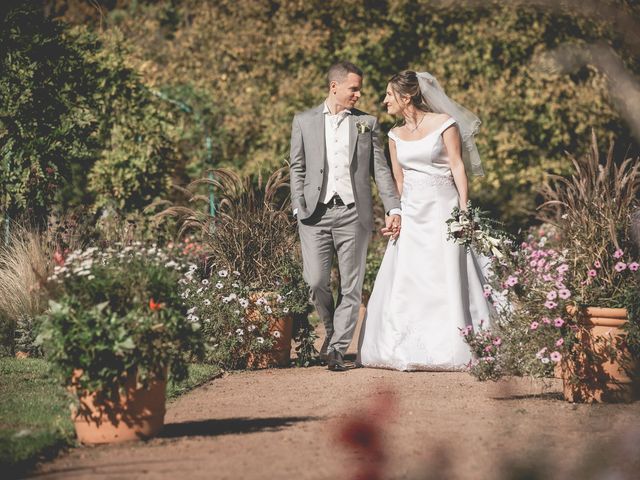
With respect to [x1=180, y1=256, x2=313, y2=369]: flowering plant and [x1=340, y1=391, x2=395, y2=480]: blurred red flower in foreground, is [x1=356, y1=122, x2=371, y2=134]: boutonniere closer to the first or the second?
[x1=180, y1=256, x2=313, y2=369]: flowering plant

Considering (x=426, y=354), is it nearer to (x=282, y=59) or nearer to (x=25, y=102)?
(x=25, y=102)

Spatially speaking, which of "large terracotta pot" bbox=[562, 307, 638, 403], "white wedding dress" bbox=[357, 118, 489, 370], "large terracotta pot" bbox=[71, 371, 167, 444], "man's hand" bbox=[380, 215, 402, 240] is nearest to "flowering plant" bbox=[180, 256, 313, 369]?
"white wedding dress" bbox=[357, 118, 489, 370]

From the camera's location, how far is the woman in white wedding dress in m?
7.88

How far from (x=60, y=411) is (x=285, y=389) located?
169cm

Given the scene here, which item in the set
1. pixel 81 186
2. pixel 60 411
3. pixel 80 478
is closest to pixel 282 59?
pixel 81 186

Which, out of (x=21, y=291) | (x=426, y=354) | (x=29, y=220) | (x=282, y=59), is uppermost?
(x=282, y=59)

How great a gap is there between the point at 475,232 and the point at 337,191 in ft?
3.96

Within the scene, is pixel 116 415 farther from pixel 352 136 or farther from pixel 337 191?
pixel 352 136

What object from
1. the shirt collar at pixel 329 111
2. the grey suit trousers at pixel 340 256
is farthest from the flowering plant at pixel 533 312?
the shirt collar at pixel 329 111

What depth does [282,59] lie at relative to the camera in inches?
656

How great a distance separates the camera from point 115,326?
4.68m

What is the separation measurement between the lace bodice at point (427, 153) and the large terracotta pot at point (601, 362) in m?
2.55

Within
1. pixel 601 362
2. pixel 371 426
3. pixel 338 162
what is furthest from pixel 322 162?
pixel 371 426

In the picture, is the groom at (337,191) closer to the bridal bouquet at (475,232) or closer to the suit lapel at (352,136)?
the suit lapel at (352,136)
